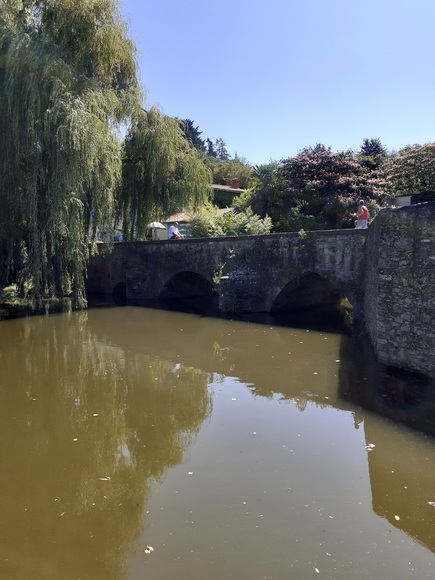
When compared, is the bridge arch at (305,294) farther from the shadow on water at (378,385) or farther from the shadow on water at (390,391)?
the shadow on water at (390,391)

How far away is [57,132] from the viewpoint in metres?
12.7

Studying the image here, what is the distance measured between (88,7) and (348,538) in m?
15.4

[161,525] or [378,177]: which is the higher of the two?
[378,177]

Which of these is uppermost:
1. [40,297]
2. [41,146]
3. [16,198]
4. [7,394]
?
[41,146]

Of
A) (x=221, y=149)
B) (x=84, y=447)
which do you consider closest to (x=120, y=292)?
(x=84, y=447)

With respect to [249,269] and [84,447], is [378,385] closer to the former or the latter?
[84,447]

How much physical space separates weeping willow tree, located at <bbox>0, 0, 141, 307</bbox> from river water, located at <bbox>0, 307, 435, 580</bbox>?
211 inches

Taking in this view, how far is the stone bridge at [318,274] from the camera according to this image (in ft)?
25.8

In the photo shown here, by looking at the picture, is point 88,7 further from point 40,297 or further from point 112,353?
point 112,353

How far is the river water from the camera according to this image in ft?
11.8

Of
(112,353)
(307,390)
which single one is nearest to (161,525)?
(307,390)

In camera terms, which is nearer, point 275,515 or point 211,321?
point 275,515

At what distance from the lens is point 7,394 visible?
7.56 m

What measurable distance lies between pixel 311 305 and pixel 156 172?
7.18m
